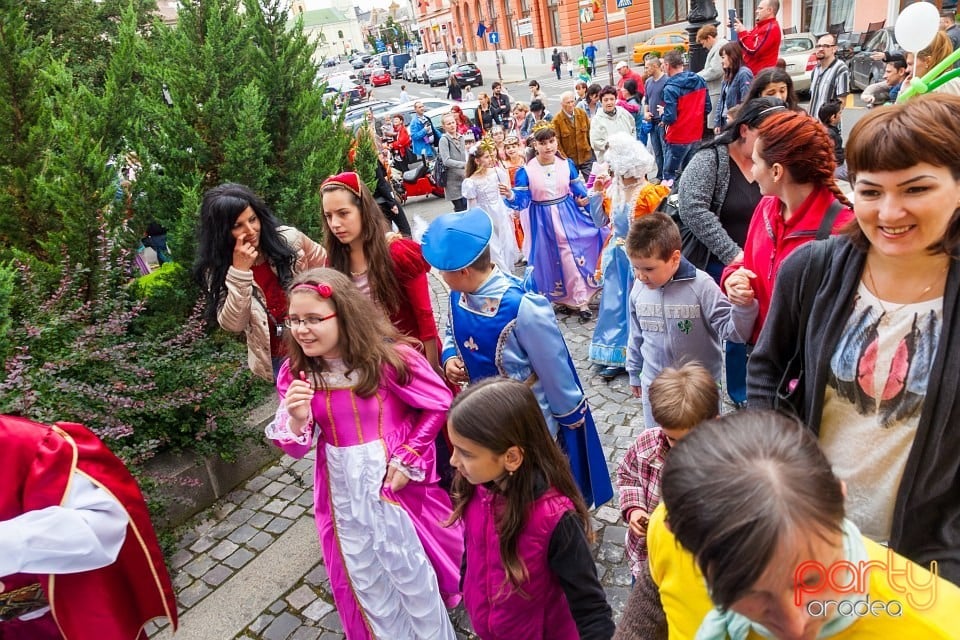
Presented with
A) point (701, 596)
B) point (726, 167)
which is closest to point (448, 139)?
point (726, 167)

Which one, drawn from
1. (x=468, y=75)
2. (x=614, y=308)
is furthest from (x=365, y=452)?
(x=468, y=75)

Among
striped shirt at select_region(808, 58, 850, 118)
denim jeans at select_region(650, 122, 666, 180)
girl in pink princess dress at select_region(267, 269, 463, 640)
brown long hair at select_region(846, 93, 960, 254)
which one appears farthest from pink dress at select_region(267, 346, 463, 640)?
denim jeans at select_region(650, 122, 666, 180)

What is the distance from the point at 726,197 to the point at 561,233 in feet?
9.80

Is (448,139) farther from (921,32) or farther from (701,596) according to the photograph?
(701,596)

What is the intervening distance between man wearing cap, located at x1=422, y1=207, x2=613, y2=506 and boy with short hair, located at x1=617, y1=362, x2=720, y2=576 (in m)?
0.50

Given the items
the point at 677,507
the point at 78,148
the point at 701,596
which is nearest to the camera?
the point at 677,507

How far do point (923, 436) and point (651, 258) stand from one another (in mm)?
1766

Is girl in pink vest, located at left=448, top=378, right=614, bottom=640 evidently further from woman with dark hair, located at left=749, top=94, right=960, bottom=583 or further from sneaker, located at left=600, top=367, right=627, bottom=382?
sneaker, located at left=600, top=367, right=627, bottom=382

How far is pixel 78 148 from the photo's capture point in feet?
13.3

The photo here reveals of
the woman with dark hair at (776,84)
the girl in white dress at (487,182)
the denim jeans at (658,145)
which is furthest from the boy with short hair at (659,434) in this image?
the denim jeans at (658,145)

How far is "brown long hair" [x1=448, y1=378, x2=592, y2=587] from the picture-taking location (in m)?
1.94

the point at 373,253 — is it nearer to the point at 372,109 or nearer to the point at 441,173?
the point at 441,173

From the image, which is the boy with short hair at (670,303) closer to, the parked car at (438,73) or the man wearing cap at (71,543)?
the man wearing cap at (71,543)

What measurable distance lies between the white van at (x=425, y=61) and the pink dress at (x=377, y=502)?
43.9m
